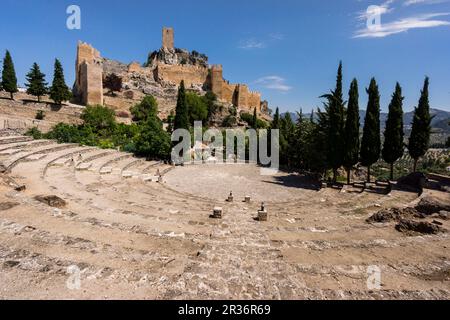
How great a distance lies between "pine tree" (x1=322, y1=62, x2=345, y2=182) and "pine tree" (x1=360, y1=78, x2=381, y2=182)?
1893mm

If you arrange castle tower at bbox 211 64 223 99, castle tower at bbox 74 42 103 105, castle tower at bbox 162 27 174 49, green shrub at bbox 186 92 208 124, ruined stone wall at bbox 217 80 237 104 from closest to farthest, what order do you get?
castle tower at bbox 74 42 103 105 < green shrub at bbox 186 92 208 124 < castle tower at bbox 211 64 223 99 < ruined stone wall at bbox 217 80 237 104 < castle tower at bbox 162 27 174 49

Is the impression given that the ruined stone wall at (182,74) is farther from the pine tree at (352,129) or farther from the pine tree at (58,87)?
the pine tree at (352,129)

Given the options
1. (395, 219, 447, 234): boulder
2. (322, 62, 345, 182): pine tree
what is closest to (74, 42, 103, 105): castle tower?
(322, 62, 345, 182): pine tree

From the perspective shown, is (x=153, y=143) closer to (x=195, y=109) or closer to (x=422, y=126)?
(x=422, y=126)

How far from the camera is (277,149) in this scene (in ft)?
109

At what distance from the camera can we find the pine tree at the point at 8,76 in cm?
3900

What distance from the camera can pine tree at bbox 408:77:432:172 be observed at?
20625mm

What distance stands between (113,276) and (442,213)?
14098 millimetres

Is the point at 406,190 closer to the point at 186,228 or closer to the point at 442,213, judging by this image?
the point at 442,213

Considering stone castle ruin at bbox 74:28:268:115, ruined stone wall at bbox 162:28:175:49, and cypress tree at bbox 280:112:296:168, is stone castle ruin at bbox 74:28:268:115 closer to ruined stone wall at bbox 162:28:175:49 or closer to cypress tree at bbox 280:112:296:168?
ruined stone wall at bbox 162:28:175:49

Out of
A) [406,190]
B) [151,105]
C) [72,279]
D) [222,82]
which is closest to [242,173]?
[406,190]

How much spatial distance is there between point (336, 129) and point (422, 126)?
249 inches

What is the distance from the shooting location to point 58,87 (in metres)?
41.3

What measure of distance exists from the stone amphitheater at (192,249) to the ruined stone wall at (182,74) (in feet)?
214
